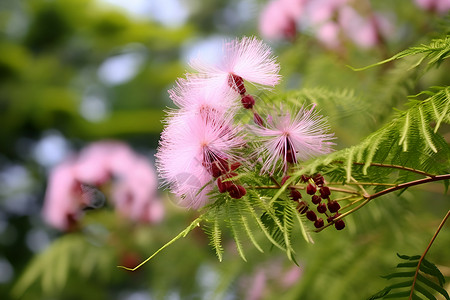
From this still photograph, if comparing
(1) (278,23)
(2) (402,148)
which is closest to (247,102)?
(2) (402,148)

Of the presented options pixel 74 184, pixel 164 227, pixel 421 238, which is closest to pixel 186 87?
pixel 421 238

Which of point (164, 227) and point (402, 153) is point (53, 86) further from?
point (402, 153)

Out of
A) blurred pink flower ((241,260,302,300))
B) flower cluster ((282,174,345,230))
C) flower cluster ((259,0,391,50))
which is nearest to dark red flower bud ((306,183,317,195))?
flower cluster ((282,174,345,230))

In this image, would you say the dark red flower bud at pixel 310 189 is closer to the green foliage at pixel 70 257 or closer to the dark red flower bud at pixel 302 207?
the dark red flower bud at pixel 302 207

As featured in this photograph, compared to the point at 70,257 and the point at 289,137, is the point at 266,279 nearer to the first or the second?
the point at 70,257

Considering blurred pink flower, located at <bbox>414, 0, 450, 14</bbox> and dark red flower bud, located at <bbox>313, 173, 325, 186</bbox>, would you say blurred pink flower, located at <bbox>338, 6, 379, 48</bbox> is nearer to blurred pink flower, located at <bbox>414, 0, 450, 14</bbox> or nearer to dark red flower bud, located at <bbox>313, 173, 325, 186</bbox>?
blurred pink flower, located at <bbox>414, 0, 450, 14</bbox>
